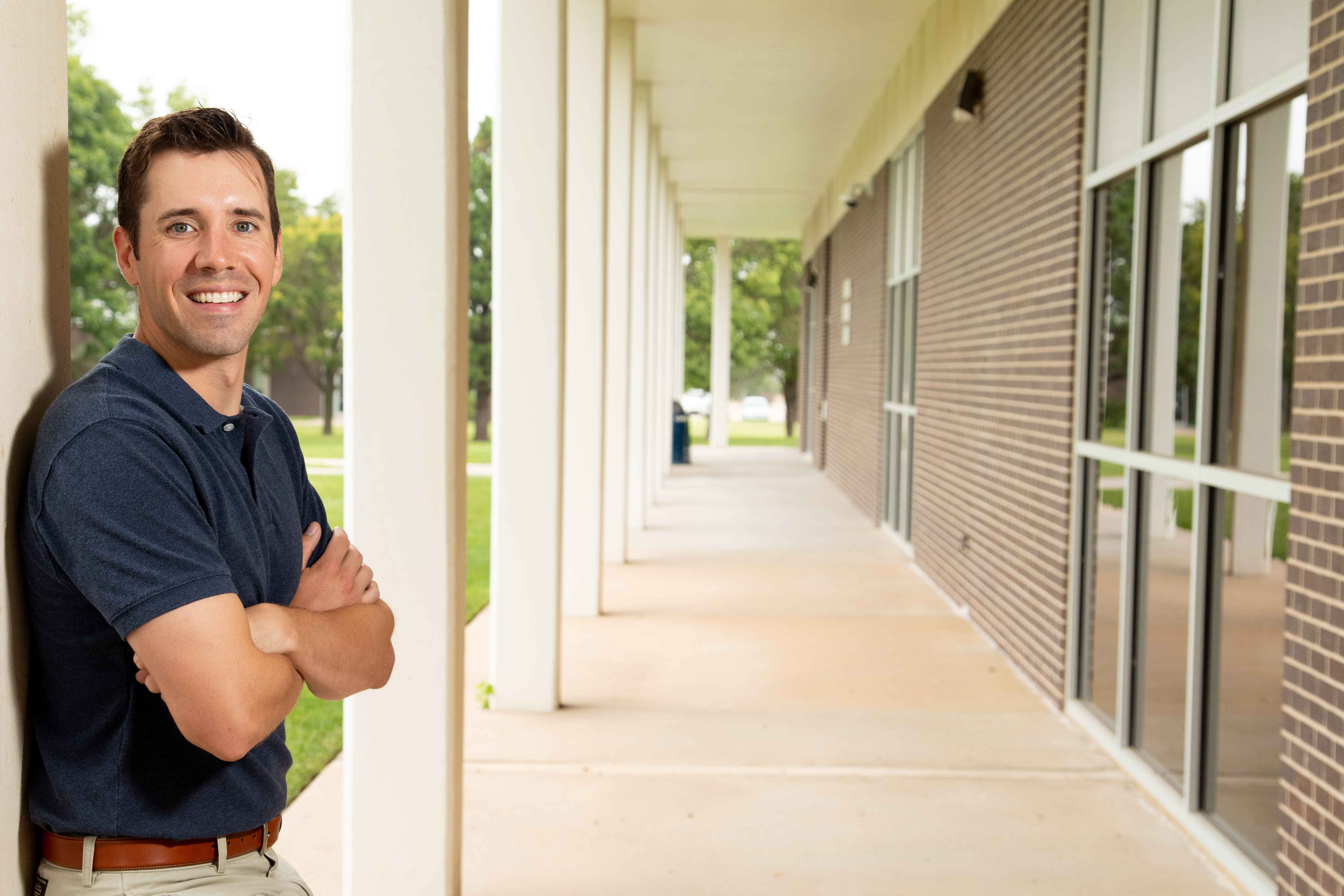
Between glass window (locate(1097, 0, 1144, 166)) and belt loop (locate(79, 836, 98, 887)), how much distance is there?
451cm

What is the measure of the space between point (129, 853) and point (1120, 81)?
4.85m

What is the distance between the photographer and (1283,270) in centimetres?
340

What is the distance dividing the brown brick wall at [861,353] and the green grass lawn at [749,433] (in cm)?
1146

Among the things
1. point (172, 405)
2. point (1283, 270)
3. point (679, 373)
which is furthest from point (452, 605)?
point (679, 373)

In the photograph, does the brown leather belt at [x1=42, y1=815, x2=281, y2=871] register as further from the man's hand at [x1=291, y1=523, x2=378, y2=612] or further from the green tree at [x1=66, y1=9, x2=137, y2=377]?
the green tree at [x1=66, y1=9, x2=137, y2=377]

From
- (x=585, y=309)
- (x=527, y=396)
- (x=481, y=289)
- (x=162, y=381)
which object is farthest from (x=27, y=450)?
(x=481, y=289)

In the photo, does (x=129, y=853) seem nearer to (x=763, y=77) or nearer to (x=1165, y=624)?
(x=1165, y=624)

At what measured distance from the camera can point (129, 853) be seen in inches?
58.5

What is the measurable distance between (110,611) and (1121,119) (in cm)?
471

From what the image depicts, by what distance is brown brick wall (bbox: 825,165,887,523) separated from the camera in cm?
1208

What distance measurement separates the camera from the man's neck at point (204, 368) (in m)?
1.59

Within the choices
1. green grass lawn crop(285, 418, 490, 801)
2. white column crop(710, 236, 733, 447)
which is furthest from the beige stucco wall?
white column crop(710, 236, 733, 447)

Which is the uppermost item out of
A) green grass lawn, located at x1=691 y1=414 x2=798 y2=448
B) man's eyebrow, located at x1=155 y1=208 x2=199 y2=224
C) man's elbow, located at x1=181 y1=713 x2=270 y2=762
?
man's eyebrow, located at x1=155 y1=208 x2=199 y2=224

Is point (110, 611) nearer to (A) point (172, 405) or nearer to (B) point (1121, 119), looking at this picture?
(A) point (172, 405)
